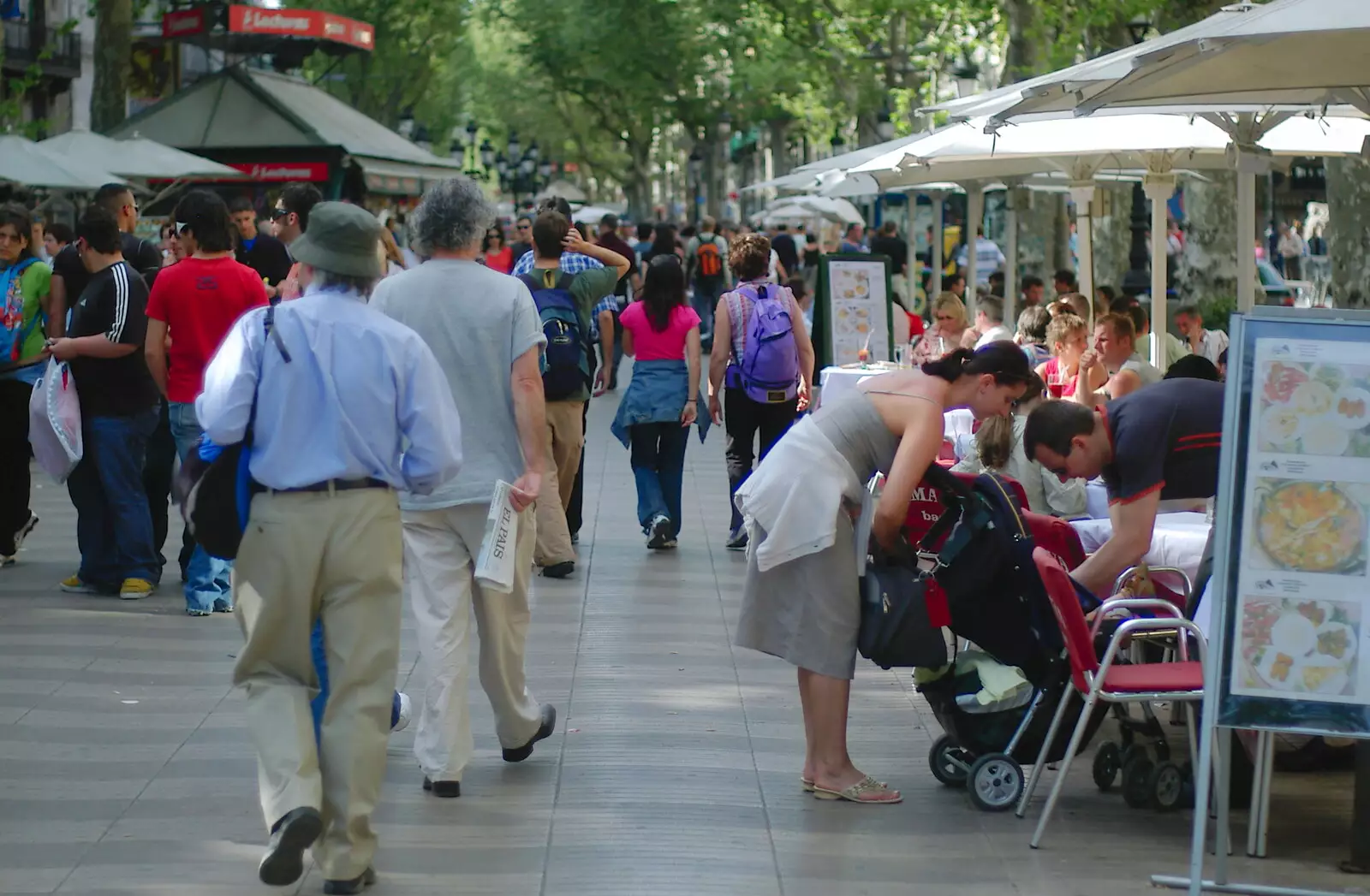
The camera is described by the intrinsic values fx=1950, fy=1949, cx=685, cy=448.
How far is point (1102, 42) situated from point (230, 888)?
20.2m

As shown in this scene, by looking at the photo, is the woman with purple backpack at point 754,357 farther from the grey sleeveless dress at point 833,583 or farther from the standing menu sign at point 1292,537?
the standing menu sign at point 1292,537

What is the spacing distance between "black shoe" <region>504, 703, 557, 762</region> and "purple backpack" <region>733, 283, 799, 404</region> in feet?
15.4

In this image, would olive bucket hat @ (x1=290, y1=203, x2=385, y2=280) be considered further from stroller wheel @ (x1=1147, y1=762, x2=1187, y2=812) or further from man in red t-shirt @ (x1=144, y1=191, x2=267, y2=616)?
man in red t-shirt @ (x1=144, y1=191, x2=267, y2=616)

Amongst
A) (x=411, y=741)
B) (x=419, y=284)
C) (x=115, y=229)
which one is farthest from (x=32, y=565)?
(x=419, y=284)

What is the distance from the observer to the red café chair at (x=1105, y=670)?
18.7ft

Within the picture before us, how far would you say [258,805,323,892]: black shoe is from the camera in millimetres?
4863

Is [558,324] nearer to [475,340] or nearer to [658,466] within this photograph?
[658,466]

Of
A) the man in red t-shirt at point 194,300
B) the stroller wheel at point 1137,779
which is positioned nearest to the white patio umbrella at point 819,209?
the man in red t-shirt at point 194,300

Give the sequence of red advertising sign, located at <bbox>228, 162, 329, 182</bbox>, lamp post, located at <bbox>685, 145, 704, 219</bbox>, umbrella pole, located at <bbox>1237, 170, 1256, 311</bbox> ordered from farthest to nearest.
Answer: lamp post, located at <bbox>685, 145, 704, 219</bbox> < red advertising sign, located at <bbox>228, 162, 329, 182</bbox> < umbrella pole, located at <bbox>1237, 170, 1256, 311</bbox>

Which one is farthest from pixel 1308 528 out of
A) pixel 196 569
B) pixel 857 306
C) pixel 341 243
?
pixel 857 306

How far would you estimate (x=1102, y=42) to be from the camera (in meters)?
23.5

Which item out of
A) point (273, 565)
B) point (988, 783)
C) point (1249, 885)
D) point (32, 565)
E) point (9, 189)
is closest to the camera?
point (273, 565)

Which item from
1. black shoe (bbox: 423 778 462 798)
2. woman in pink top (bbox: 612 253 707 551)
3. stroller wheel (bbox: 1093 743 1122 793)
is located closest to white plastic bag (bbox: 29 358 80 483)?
woman in pink top (bbox: 612 253 707 551)

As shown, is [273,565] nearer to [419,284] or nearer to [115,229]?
[419,284]
